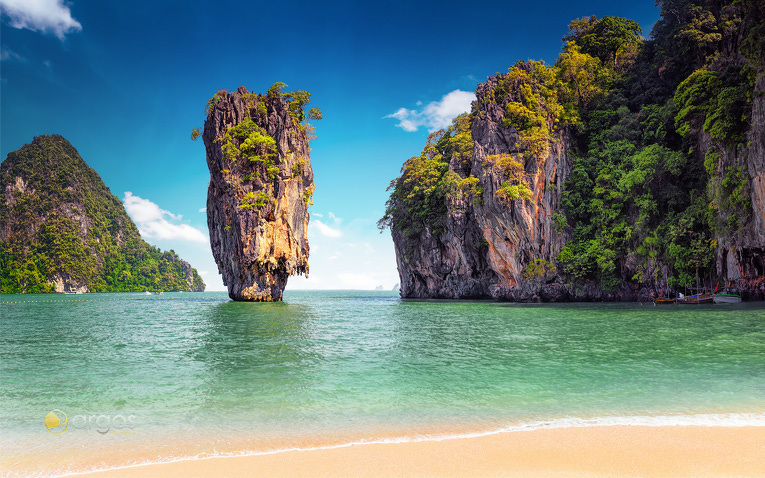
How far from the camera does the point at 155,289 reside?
359 feet

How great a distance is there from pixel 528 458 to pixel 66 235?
372 feet

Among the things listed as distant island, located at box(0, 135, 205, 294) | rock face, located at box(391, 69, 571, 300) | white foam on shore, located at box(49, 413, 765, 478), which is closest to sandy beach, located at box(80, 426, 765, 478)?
white foam on shore, located at box(49, 413, 765, 478)

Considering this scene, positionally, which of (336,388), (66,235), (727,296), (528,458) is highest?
(66,235)

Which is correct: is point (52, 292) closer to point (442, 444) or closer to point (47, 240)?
point (47, 240)

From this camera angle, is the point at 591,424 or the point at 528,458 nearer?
the point at 528,458

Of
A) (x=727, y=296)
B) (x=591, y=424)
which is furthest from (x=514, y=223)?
(x=591, y=424)

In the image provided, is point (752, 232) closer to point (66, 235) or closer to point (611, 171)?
point (611, 171)

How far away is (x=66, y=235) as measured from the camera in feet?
299

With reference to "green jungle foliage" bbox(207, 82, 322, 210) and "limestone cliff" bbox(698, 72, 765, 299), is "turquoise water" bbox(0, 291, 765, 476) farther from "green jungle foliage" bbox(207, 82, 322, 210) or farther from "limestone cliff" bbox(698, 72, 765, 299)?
"green jungle foliage" bbox(207, 82, 322, 210)

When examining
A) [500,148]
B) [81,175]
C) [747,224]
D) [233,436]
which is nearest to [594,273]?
[747,224]

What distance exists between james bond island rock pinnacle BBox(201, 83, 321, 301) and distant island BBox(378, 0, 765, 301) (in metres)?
12.5

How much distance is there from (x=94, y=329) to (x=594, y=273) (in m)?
32.5

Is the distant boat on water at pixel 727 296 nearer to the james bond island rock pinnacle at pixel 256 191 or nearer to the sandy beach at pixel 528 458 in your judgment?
the sandy beach at pixel 528 458

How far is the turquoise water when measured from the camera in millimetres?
4914
